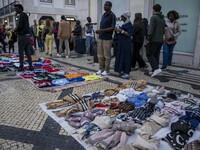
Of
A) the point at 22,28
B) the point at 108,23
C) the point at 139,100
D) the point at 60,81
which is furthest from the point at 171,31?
the point at 22,28

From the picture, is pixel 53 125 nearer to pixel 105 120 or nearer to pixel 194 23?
pixel 105 120

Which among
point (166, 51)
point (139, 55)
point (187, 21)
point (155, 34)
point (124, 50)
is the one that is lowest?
point (139, 55)

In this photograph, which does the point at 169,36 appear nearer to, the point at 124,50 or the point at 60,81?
the point at 124,50

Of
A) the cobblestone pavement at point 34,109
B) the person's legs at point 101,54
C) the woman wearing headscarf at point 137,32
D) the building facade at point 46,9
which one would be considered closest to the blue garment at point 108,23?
the person's legs at point 101,54

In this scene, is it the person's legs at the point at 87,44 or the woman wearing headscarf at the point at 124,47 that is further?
the person's legs at the point at 87,44

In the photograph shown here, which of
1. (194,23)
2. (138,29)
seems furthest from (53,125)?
(194,23)

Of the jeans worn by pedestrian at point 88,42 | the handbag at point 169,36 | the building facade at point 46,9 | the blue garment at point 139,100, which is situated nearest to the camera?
the blue garment at point 139,100

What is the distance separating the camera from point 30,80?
5.33m

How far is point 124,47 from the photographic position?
5.62 m

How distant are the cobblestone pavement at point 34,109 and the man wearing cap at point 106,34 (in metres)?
0.54

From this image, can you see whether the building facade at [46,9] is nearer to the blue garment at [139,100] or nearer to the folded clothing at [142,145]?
the blue garment at [139,100]

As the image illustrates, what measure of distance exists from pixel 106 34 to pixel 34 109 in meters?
2.86

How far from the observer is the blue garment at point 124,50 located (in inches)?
218

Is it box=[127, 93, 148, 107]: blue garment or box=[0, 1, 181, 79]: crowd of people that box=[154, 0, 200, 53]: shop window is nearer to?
box=[0, 1, 181, 79]: crowd of people
